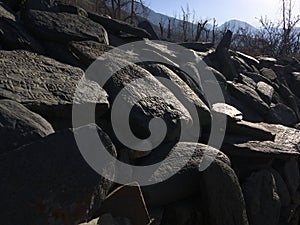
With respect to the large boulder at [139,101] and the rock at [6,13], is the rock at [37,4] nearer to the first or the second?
the rock at [6,13]

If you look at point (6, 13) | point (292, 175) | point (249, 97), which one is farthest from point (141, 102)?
point (249, 97)

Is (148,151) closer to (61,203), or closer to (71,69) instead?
(71,69)

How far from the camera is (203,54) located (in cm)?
538

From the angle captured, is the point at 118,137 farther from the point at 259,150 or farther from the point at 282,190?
the point at 282,190

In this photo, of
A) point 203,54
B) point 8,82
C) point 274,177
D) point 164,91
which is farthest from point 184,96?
point 203,54

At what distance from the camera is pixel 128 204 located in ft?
7.04

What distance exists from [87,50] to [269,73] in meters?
4.07

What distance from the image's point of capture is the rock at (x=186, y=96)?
10.3 ft

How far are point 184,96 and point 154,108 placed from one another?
0.56m

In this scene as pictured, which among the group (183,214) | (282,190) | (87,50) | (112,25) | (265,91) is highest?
(112,25)

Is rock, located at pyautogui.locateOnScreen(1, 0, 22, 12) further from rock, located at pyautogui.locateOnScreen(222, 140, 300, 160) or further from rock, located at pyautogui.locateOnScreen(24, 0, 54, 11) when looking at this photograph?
rock, located at pyautogui.locateOnScreen(222, 140, 300, 160)

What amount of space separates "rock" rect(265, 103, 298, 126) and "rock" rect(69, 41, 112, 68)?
93.7 inches

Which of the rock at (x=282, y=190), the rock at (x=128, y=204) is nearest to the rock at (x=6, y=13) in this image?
the rock at (x=128, y=204)

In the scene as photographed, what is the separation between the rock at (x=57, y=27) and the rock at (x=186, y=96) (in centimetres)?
66
